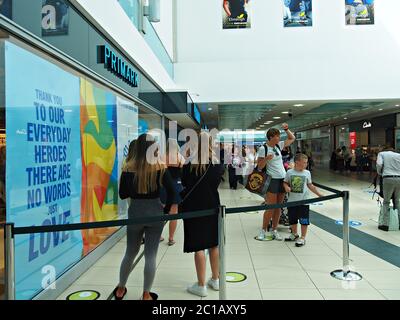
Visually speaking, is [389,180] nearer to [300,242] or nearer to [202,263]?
[300,242]

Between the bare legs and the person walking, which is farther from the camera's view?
the person walking

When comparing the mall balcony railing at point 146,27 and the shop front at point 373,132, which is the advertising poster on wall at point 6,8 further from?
the shop front at point 373,132

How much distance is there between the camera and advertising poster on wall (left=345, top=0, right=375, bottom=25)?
10.7 metres

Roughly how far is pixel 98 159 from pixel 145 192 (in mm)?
1740

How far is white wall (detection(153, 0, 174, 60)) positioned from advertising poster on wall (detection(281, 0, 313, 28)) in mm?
3545

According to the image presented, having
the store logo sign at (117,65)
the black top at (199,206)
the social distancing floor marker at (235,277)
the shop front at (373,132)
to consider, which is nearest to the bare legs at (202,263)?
the black top at (199,206)

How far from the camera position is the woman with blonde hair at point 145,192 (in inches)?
113

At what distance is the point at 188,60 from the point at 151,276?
355 inches

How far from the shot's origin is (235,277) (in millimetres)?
3605

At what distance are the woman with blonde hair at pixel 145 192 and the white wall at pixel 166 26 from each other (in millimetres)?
6290

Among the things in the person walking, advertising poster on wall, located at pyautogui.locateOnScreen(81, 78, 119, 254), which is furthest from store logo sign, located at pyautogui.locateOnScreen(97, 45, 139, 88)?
the person walking

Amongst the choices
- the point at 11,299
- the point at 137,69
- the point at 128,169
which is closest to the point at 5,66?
the point at 128,169

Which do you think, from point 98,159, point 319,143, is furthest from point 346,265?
point 319,143

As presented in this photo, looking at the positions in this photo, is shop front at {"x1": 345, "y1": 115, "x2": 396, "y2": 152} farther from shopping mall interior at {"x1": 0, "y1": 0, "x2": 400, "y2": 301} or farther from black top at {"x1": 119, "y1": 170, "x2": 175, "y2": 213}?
black top at {"x1": 119, "y1": 170, "x2": 175, "y2": 213}
